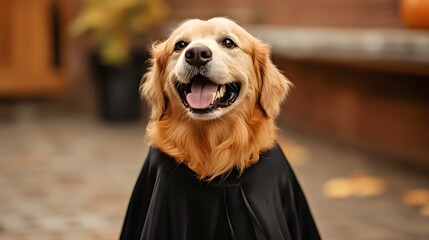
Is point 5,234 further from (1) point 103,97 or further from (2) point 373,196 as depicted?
(1) point 103,97

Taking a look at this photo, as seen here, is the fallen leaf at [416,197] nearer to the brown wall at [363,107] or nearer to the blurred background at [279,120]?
the blurred background at [279,120]

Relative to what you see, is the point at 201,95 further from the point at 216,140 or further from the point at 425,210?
the point at 425,210

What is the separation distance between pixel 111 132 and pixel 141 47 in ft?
4.80

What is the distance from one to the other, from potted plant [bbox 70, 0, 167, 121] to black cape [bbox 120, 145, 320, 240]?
4289mm

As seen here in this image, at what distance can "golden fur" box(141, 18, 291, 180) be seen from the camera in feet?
7.25

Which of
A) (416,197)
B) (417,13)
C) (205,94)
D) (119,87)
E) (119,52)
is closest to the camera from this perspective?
(205,94)

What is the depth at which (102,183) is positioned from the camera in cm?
438

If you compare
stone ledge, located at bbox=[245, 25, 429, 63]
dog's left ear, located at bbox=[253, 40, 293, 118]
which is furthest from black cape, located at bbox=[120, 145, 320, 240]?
stone ledge, located at bbox=[245, 25, 429, 63]

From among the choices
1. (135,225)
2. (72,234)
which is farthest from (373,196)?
(135,225)

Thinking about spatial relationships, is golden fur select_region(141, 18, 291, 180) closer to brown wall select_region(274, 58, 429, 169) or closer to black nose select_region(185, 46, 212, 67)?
black nose select_region(185, 46, 212, 67)

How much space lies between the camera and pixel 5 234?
3324 millimetres

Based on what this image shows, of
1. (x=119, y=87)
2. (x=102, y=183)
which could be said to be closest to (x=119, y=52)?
(x=119, y=87)

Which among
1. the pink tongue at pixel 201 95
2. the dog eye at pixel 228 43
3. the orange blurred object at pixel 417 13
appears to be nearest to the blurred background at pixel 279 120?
the orange blurred object at pixel 417 13

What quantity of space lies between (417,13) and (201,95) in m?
1.16
